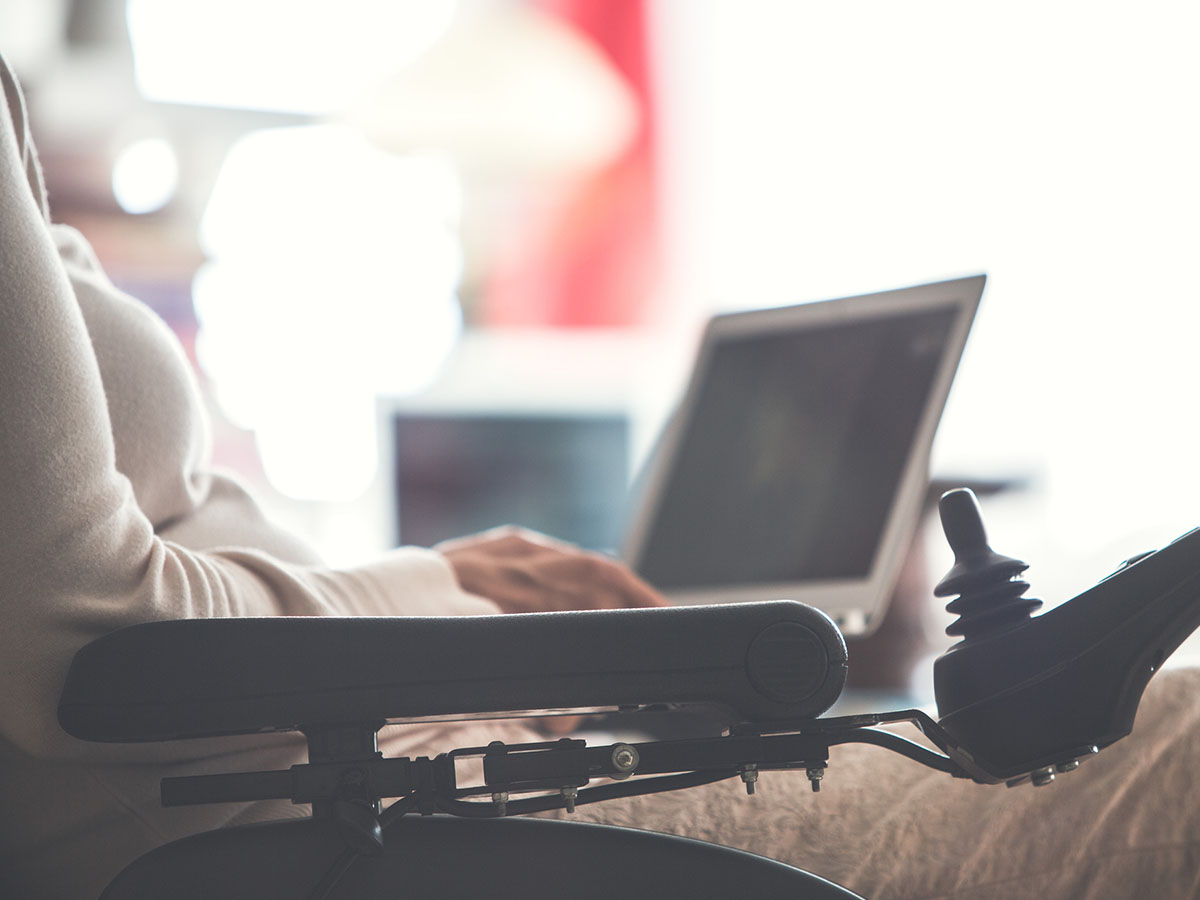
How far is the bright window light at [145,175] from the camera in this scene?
137 inches

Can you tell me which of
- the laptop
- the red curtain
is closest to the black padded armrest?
the laptop

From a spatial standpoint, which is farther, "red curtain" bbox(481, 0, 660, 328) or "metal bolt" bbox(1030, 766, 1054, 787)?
"red curtain" bbox(481, 0, 660, 328)

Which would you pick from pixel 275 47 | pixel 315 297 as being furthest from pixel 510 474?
pixel 275 47

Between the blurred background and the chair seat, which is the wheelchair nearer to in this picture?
the chair seat

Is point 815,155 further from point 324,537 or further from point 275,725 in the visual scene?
point 275,725

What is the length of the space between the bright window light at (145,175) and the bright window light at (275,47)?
158 mm

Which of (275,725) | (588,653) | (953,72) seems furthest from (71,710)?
(953,72)

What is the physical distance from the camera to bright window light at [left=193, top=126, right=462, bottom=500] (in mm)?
3568

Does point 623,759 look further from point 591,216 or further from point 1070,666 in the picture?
point 591,216

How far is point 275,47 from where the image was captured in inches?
144

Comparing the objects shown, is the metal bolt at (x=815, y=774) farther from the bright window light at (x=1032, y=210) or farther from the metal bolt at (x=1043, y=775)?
the bright window light at (x=1032, y=210)

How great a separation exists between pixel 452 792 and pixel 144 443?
1.12 feet

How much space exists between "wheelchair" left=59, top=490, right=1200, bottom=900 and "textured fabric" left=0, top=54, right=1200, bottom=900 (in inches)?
1.8

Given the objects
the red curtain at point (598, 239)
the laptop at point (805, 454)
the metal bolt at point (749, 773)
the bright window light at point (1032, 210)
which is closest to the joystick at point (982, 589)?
the metal bolt at point (749, 773)
